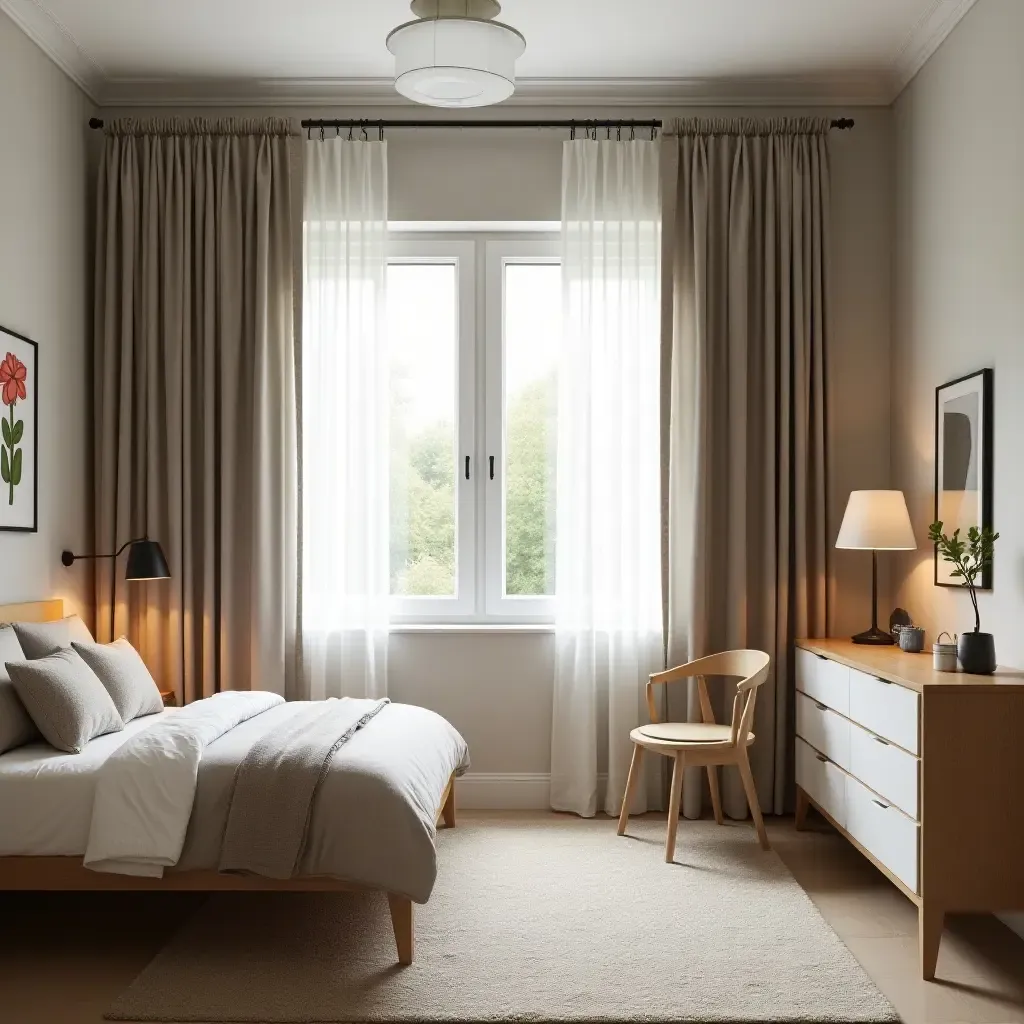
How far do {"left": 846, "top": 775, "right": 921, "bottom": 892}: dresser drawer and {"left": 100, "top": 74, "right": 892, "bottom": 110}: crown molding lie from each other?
9.51ft

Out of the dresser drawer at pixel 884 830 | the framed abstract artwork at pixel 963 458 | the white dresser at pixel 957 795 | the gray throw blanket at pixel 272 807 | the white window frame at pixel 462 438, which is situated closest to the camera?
the gray throw blanket at pixel 272 807

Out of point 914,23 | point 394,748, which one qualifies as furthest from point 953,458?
Result: point 394,748

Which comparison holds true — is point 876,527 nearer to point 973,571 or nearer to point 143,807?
point 973,571

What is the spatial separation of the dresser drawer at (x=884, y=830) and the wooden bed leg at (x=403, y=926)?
4.67 feet

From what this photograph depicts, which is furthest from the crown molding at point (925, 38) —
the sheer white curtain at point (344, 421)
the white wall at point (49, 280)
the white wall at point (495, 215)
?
the white wall at point (49, 280)

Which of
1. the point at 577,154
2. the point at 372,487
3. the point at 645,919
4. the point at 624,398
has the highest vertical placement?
Result: the point at 577,154

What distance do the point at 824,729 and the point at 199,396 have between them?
289 cm

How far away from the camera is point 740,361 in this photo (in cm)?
451

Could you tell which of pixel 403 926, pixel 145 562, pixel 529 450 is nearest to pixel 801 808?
pixel 529 450

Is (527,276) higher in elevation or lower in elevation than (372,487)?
higher

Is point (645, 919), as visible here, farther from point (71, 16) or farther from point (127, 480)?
point (71, 16)

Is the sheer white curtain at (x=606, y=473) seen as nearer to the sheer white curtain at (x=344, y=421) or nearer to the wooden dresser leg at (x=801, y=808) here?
the wooden dresser leg at (x=801, y=808)

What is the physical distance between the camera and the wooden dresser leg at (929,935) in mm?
2926

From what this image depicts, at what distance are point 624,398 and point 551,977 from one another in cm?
250
